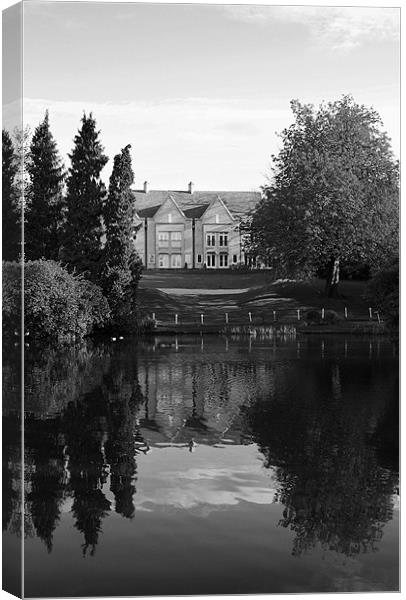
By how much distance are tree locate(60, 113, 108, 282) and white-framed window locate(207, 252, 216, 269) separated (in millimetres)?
2727

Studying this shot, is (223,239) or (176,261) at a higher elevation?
(223,239)

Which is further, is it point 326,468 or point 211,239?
point 211,239

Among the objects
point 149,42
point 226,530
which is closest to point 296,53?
point 149,42

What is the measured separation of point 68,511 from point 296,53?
17.0ft

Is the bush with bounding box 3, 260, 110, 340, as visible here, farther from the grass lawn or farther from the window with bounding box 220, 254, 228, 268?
the window with bounding box 220, 254, 228, 268

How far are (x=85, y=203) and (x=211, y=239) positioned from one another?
3506 mm

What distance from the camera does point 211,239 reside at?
22797mm

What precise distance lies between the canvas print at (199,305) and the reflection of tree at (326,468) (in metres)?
0.04

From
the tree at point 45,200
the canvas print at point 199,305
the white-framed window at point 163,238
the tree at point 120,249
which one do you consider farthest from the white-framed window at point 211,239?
the tree at point 45,200

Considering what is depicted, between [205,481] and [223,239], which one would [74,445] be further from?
[223,239]

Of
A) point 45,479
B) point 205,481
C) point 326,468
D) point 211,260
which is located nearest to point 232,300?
point 211,260

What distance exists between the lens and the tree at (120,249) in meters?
21.3

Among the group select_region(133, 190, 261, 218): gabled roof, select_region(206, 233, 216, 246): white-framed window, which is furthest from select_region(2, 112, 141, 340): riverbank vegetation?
select_region(206, 233, 216, 246): white-framed window

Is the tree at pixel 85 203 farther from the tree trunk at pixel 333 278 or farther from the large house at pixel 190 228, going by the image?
the tree trunk at pixel 333 278
